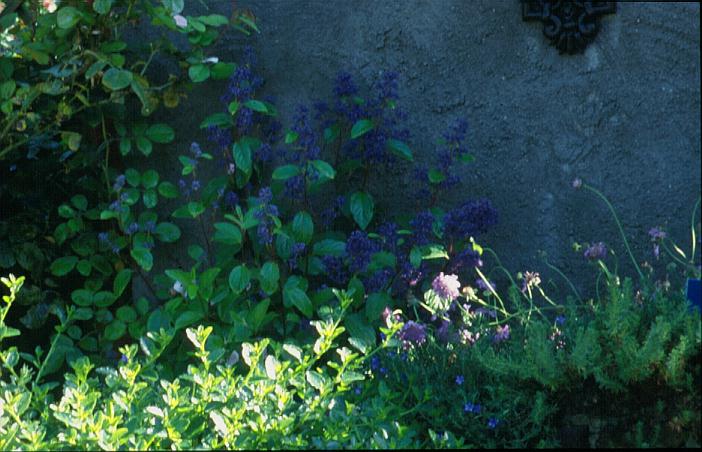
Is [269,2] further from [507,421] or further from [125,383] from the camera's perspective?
[507,421]

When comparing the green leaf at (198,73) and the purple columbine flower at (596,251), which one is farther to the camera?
the green leaf at (198,73)

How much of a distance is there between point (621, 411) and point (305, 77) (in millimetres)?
1764

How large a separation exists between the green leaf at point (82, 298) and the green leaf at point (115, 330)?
0.36ft

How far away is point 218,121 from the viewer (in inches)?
139

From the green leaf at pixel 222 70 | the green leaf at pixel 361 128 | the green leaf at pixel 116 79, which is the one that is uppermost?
the green leaf at pixel 116 79

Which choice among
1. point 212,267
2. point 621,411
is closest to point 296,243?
point 212,267

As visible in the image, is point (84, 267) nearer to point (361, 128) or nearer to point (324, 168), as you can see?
point (324, 168)

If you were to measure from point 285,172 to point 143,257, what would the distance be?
58cm

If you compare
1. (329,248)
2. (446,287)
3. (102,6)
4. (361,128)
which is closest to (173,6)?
(102,6)

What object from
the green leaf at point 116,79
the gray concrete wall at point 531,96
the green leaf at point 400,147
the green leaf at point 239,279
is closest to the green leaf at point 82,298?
the green leaf at point 239,279

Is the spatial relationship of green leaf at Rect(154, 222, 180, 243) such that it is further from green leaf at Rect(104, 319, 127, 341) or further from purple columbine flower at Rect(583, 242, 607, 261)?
purple columbine flower at Rect(583, 242, 607, 261)

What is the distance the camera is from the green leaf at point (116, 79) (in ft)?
11.0

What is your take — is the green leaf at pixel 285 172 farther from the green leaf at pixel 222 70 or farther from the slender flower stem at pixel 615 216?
the slender flower stem at pixel 615 216

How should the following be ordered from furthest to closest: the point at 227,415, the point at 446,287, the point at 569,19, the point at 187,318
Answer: the point at 187,318 < the point at 569,19 < the point at 446,287 < the point at 227,415
